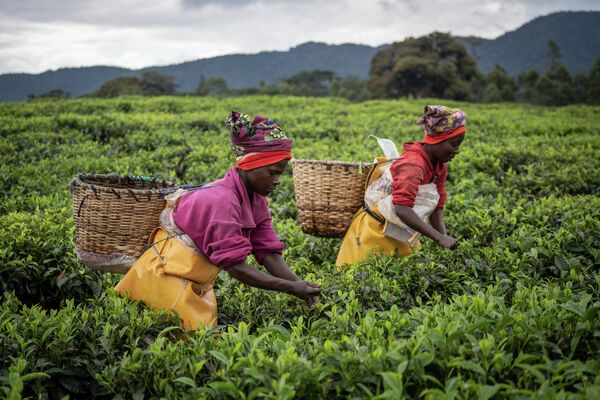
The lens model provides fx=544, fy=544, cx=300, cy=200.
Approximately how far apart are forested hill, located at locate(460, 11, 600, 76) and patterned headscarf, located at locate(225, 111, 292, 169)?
166616 mm

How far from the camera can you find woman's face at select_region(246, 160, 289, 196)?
280 cm

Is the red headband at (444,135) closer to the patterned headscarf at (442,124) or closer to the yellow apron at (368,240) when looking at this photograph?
the patterned headscarf at (442,124)

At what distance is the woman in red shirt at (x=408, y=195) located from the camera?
144 inches

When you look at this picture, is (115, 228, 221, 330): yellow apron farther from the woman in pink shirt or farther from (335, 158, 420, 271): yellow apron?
(335, 158, 420, 271): yellow apron

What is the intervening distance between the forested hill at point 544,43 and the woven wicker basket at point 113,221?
167m

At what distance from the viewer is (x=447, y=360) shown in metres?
2.00

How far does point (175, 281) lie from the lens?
2.78 meters

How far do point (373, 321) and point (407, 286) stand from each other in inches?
38.4

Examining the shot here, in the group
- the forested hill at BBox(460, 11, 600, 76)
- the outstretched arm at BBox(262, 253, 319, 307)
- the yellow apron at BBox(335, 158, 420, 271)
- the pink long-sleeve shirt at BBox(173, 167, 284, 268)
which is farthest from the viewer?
the forested hill at BBox(460, 11, 600, 76)

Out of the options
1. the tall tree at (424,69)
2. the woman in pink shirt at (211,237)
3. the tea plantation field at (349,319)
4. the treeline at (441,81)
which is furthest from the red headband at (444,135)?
the tall tree at (424,69)

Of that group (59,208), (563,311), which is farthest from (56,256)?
(563,311)

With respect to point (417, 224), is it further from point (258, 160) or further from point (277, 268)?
point (258, 160)

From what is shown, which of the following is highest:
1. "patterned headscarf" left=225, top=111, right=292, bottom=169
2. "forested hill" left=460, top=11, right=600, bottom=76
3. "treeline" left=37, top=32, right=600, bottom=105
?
"forested hill" left=460, top=11, right=600, bottom=76

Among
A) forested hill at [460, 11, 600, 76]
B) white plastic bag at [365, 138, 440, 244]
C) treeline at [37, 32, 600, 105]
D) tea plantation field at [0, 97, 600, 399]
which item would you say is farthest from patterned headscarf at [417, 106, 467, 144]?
forested hill at [460, 11, 600, 76]
